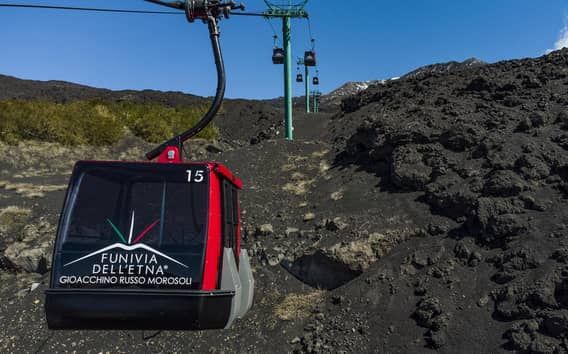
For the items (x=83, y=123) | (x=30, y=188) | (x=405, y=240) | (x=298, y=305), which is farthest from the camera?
(x=83, y=123)

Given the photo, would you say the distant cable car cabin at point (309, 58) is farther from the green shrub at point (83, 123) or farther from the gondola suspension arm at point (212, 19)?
the gondola suspension arm at point (212, 19)

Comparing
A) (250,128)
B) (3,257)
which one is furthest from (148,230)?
(250,128)

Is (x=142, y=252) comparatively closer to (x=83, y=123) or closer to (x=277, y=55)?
(x=277, y=55)

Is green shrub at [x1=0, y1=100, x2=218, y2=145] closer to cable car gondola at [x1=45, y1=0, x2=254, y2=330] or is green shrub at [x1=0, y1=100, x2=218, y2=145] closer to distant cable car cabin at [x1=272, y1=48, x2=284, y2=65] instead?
distant cable car cabin at [x1=272, y1=48, x2=284, y2=65]

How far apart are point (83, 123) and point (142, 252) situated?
18.3 m

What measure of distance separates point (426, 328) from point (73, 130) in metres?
18.3

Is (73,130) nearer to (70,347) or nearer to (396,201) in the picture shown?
(70,347)

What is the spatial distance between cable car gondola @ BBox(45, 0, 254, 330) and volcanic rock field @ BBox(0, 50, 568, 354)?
347cm

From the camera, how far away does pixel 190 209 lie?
5.65 m

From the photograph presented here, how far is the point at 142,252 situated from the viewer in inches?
215

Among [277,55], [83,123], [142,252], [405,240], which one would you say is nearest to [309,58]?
[277,55]

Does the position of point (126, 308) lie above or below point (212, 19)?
below

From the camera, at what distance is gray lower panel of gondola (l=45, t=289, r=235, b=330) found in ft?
17.6

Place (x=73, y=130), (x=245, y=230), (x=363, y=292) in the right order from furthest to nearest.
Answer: (x=73, y=130) < (x=245, y=230) < (x=363, y=292)
